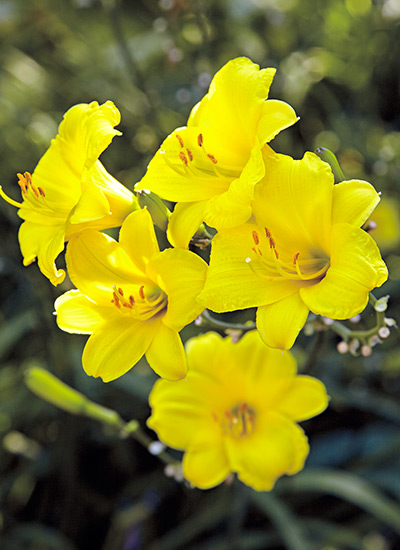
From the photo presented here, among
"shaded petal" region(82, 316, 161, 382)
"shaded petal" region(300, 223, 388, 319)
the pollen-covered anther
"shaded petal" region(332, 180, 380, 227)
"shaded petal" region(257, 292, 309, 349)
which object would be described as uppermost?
"shaded petal" region(332, 180, 380, 227)

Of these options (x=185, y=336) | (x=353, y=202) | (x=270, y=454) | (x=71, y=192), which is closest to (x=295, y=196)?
(x=353, y=202)

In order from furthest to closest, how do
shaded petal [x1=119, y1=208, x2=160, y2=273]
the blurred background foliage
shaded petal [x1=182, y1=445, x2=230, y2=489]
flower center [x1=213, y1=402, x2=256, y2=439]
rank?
the blurred background foliage < flower center [x1=213, y1=402, x2=256, y2=439] < shaded petal [x1=182, y1=445, x2=230, y2=489] < shaded petal [x1=119, y1=208, x2=160, y2=273]

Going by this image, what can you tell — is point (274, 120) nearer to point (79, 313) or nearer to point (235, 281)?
point (235, 281)

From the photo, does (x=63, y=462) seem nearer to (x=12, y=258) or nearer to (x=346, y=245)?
(x=12, y=258)

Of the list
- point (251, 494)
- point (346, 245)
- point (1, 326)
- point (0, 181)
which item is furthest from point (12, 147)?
point (346, 245)

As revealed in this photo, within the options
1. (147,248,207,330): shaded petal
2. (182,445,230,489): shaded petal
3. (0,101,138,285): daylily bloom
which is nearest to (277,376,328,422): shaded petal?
(182,445,230,489): shaded petal

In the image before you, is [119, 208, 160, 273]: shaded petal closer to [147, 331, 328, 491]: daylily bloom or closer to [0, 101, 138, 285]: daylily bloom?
[0, 101, 138, 285]: daylily bloom
